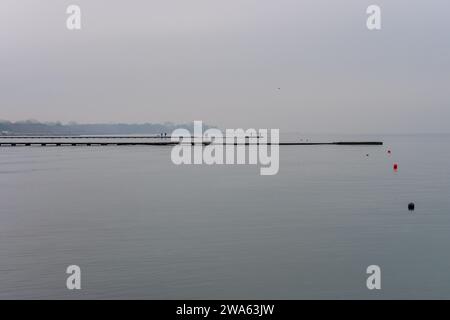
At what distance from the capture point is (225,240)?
92.8 ft

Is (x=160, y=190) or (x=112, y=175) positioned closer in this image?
(x=160, y=190)

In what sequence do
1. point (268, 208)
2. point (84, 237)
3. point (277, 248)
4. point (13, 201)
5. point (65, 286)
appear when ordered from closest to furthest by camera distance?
point (65, 286), point (277, 248), point (84, 237), point (268, 208), point (13, 201)

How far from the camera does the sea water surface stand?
2058cm

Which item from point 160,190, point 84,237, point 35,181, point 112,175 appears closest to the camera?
point 84,237

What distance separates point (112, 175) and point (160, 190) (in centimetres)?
1653

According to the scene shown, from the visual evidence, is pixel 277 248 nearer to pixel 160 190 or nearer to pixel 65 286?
pixel 65 286

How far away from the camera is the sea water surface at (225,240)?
810 inches

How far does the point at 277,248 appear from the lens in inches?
1039

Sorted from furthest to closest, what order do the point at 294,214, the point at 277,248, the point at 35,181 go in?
1. the point at 35,181
2. the point at 294,214
3. the point at 277,248

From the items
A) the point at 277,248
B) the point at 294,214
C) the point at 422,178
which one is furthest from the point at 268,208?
the point at 422,178

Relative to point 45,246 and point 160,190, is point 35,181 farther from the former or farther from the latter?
point 45,246

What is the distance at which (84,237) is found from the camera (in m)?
29.2
